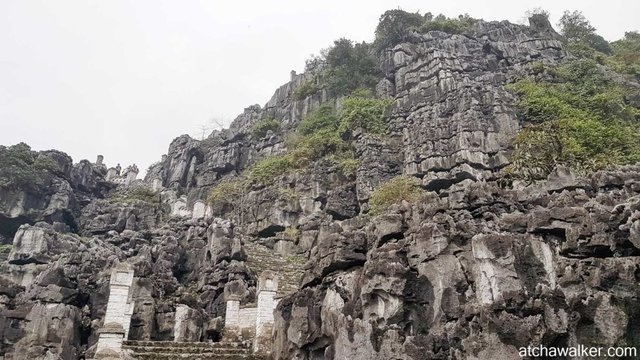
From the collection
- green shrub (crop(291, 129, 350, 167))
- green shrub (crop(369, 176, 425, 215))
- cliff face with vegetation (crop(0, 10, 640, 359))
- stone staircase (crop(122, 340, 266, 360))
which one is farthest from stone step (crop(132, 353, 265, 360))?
green shrub (crop(291, 129, 350, 167))

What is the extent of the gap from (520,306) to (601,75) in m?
36.1

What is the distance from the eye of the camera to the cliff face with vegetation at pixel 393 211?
11.8 metres

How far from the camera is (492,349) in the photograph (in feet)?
32.1

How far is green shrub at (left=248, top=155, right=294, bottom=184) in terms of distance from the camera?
136 feet

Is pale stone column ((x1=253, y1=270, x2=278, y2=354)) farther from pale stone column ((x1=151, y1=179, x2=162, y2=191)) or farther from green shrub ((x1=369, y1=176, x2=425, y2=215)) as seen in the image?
pale stone column ((x1=151, y1=179, x2=162, y2=191))

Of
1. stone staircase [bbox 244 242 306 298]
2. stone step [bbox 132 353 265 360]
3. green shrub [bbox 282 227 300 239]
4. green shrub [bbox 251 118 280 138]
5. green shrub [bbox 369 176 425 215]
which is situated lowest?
stone step [bbox 132 353 265 360]

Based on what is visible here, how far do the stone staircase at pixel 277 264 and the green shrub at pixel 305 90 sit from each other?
24.1 m

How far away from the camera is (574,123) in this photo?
3238 centimetres

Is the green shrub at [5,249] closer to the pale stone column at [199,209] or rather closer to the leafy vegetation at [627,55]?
the pale stone column at [199,209]

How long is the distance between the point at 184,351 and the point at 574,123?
90.4 ft

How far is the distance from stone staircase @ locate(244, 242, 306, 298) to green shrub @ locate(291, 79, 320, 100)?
24.1 m

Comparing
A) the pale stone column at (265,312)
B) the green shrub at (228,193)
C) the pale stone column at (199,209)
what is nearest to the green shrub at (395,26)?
the green shrub at (228,193)

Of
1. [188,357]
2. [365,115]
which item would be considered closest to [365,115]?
[365,115]

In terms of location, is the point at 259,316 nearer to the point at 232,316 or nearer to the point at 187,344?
the point at 232,316
